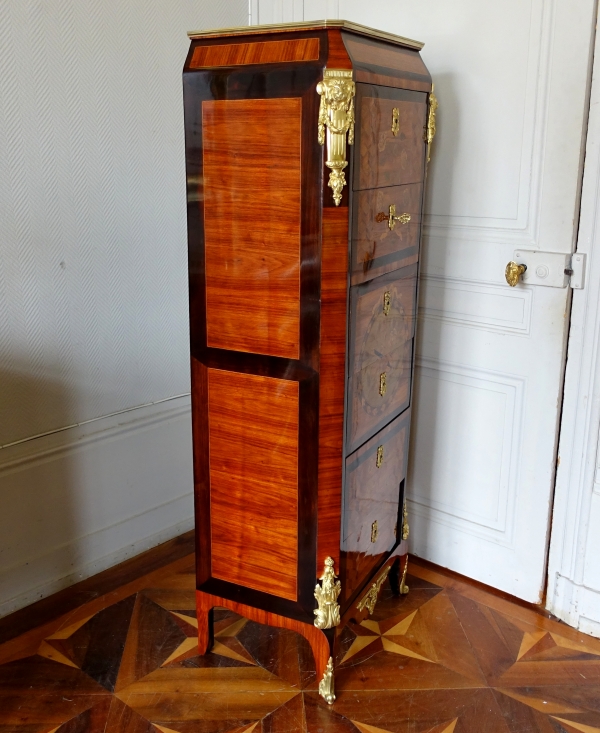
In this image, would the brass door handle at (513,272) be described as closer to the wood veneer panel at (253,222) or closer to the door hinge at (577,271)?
the door hinge at (577,271)

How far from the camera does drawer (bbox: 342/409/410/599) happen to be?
1.68 metres

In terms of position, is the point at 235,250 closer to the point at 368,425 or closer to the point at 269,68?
the point at 269,68

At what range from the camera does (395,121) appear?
1596 mm

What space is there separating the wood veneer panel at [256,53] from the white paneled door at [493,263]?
0.71 metres

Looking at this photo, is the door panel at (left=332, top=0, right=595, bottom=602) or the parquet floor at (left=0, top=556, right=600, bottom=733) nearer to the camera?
the parquet floor at (left=0, top=556, right=600, bottom=733)

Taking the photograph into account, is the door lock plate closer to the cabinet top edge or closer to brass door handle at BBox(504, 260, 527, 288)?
brass door handle at BBox(504, 260, 527, 288)

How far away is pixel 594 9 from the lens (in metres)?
1.71

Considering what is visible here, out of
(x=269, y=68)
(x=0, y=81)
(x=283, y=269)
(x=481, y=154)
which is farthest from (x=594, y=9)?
(x=0, y=81)

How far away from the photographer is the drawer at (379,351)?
159 centimetres

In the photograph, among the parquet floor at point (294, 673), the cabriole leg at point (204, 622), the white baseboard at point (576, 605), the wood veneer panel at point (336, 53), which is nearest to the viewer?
the wood veneer panel at point (336, 53)

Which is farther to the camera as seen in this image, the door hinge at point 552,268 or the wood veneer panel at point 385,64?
the door hinge at point 552,268

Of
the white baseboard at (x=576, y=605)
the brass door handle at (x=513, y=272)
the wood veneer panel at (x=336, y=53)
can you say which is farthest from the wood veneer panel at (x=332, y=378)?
the white baseboard at (x=576, y=605)

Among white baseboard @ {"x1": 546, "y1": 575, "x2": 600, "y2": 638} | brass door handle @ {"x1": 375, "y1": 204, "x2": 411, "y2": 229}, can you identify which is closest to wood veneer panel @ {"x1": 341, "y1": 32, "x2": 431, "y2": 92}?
brass door handle @ {"x1": 375, "y1": 204, "x2": 411, "y2": 229}

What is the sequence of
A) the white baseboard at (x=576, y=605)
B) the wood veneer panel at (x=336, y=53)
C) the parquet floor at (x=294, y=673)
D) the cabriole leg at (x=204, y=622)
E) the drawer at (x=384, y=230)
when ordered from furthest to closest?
the white baseboard at (x=576, y=605), the cabriole leg at (x=204, y=622), the parquet floor at (x=294, y=673), the drawer at (x=384, y=230), the wood veneer panel at (x=336, y=53)
